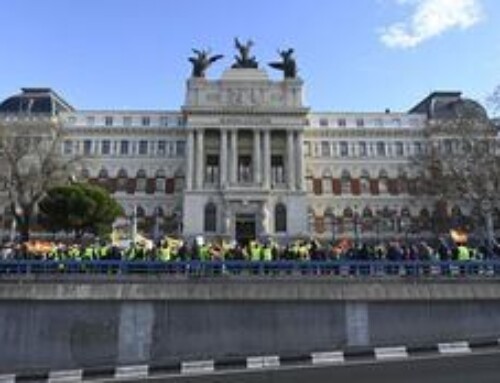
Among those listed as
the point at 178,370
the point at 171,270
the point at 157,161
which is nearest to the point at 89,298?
the point at 171,270

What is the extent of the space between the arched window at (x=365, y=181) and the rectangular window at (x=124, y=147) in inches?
1331

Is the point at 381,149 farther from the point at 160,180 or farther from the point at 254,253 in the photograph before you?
the point at 254,253

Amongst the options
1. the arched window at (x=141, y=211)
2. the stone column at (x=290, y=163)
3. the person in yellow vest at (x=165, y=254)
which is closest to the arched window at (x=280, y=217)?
the stone column at (x=290, y=163)

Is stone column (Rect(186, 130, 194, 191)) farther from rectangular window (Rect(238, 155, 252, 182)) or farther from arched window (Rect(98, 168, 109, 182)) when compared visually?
arched window (Rect(98, 168, 109, 182))

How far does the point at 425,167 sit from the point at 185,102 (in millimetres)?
33653

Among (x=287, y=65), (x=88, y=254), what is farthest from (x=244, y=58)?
(x=88, y=254)

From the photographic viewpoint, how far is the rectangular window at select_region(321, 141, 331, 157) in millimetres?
89938

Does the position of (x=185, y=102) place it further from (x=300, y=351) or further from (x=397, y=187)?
(x=300, y=351)

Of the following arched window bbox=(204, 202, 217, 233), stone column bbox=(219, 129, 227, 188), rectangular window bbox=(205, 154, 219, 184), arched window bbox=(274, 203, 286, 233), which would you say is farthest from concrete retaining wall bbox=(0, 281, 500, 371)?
rectangular window bbox=(205, 154, 219, 184)

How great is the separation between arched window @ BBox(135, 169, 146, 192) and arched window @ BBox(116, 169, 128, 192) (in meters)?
1.67

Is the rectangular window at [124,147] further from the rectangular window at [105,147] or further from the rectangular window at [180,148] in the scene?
the rectangular window at [180,148]

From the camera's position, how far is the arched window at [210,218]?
79.0 metres

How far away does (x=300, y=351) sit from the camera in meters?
22.3

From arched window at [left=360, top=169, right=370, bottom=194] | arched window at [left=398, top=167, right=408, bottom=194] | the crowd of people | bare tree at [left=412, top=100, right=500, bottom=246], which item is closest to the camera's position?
the crowd of people
